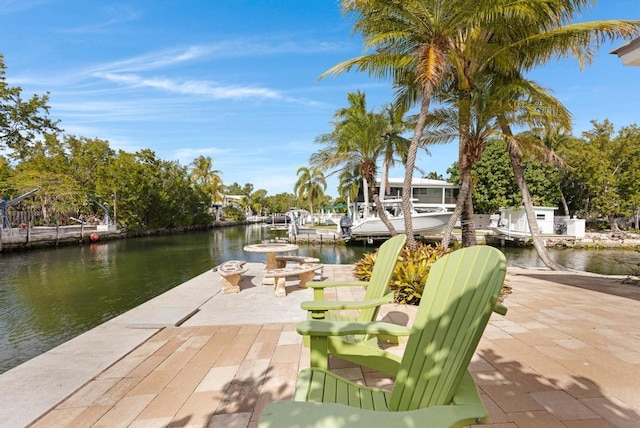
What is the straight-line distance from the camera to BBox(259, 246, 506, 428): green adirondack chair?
1148 millimetres

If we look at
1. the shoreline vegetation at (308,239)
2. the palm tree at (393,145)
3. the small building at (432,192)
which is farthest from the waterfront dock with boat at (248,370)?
the small building at (432,192)

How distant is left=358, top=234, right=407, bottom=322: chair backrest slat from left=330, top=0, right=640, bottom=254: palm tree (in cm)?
422

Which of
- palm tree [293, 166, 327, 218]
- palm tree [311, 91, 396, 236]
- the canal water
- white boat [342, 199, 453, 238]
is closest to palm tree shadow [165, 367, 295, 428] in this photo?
the canal water

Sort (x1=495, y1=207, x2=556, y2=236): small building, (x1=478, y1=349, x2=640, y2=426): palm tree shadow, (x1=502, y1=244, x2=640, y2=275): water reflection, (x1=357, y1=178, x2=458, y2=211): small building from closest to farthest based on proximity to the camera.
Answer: (x1=478, y1=349, x2=640, y2=426): palm tree shadow < (x1=502, y1=244, x2=640, y2=275): water reflection < (x1=495, y1=207, x2=556, y2=236): small building < (x1=357, y1=178, x2=458, y2=211): small building

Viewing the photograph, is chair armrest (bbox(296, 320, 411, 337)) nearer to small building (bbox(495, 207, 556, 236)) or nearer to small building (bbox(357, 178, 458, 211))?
small building (bbox(495, 207, 556, 236))

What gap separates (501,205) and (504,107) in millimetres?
22288

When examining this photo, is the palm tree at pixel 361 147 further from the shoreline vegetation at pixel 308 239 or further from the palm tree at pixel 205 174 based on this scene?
the palm tree at pixel 205 174

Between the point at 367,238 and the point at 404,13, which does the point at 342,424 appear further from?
the point at 367,238

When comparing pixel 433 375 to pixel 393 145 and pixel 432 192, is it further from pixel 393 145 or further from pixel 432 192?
pixel 432 192

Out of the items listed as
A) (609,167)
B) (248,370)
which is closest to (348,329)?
(248,370)

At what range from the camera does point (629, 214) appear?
2322cm

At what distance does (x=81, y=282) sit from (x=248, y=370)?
10984mm

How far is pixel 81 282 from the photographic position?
10.8 m

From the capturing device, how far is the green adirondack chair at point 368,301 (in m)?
2.48
